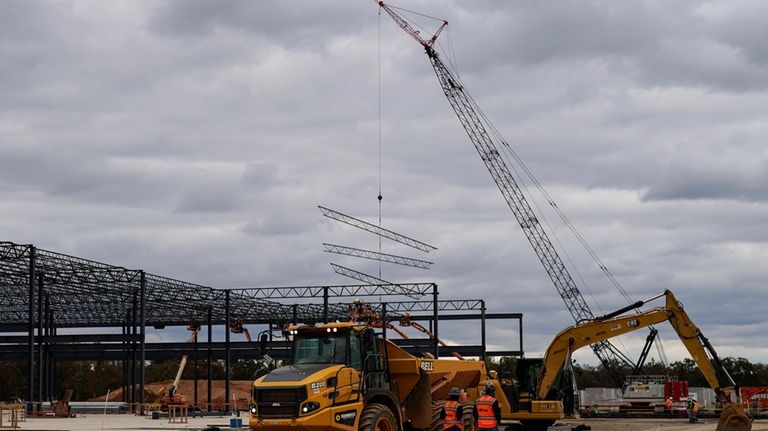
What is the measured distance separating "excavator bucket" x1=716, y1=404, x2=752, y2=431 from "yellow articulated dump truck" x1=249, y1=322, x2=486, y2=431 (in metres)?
11.1

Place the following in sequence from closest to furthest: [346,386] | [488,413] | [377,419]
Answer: [488,413], [346,386], [377,419]

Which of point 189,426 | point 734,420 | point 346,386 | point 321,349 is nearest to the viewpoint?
point 346,386

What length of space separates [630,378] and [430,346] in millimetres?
32659

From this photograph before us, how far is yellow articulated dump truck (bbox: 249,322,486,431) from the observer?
75.3 feet

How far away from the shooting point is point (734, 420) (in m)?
33.7

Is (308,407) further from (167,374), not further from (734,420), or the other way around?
(167,374)

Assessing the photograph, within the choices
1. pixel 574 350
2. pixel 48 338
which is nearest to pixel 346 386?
pixel 574 350

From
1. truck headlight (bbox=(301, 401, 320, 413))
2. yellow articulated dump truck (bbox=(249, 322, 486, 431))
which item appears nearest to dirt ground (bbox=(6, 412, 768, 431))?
yellow articulated dump truck (bbox=(249, 322, 486, 431))

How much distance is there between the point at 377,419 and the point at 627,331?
1442 cm

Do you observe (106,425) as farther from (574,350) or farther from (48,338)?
(48,338)

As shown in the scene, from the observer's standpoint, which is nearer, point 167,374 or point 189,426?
point 189,426

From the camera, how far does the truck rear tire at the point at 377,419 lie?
23766mm

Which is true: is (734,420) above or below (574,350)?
below

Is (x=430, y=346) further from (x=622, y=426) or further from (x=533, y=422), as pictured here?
Answer: (x=533, y=422)
